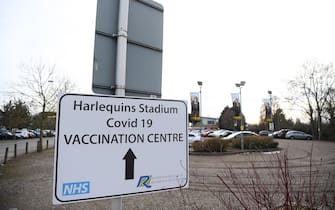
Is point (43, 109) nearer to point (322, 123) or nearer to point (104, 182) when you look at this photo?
point (104, 182)

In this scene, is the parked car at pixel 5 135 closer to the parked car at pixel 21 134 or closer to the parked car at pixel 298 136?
the parked car at pixel 21 134

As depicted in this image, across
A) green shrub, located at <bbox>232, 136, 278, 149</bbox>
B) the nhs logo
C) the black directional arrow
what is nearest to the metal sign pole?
the black directional arrow

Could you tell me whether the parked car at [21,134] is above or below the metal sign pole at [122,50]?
below

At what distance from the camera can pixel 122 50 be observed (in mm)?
1779

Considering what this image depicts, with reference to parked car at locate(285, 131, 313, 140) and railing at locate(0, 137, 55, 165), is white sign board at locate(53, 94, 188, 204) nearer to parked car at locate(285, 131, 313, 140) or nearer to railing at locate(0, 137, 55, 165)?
railing at locate(0, 137, 55, 165)

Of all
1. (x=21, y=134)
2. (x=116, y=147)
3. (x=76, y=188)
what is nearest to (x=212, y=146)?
(x=116, y=147)

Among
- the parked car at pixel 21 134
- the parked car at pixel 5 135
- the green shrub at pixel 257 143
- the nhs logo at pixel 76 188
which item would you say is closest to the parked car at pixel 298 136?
the green shrub at pixel 257 143

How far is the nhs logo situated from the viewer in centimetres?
132

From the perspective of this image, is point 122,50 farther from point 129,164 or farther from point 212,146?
point 212,146

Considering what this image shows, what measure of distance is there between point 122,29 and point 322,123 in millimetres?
42210

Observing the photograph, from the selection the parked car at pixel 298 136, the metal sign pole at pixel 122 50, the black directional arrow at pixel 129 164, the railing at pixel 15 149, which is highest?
the metal sign pole at pixel 122 50

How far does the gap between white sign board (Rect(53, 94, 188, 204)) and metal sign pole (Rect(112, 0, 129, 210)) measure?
20 cm

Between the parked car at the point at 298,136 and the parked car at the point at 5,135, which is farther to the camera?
the parked car at the point at 5,135

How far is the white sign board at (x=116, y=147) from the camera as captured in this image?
1.33m
